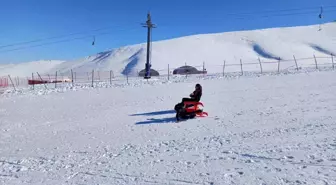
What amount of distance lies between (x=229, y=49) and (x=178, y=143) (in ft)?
302

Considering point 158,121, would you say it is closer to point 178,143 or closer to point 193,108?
point 193,108

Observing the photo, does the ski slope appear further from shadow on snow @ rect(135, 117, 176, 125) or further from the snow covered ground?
shadow on snow @ rect(135, 117, 176, 125)

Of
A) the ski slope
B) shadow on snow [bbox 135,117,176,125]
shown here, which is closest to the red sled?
shadow on snow [bbox 135,117,176,125]

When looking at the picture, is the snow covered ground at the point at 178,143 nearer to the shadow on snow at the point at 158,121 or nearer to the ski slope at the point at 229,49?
the shadow on snow at the point at 158,121

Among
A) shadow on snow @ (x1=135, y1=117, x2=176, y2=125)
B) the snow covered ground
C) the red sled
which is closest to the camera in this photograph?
the snow covered ground

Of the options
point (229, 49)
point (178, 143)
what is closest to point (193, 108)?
point (178, 143)

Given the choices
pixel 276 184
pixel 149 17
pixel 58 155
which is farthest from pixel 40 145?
pixel 149 17

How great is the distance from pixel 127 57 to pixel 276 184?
3959 inches

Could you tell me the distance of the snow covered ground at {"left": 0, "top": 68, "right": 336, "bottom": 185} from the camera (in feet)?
18.9

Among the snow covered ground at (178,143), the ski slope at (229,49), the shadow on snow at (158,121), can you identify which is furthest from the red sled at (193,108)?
the ski slope at (229,49)

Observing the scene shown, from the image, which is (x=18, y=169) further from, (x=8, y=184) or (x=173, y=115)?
(x=173, y=115)

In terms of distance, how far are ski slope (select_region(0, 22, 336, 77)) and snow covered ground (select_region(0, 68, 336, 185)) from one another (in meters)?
59.0

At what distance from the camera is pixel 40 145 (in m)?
9.86

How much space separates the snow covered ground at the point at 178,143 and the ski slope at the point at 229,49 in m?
59.0
